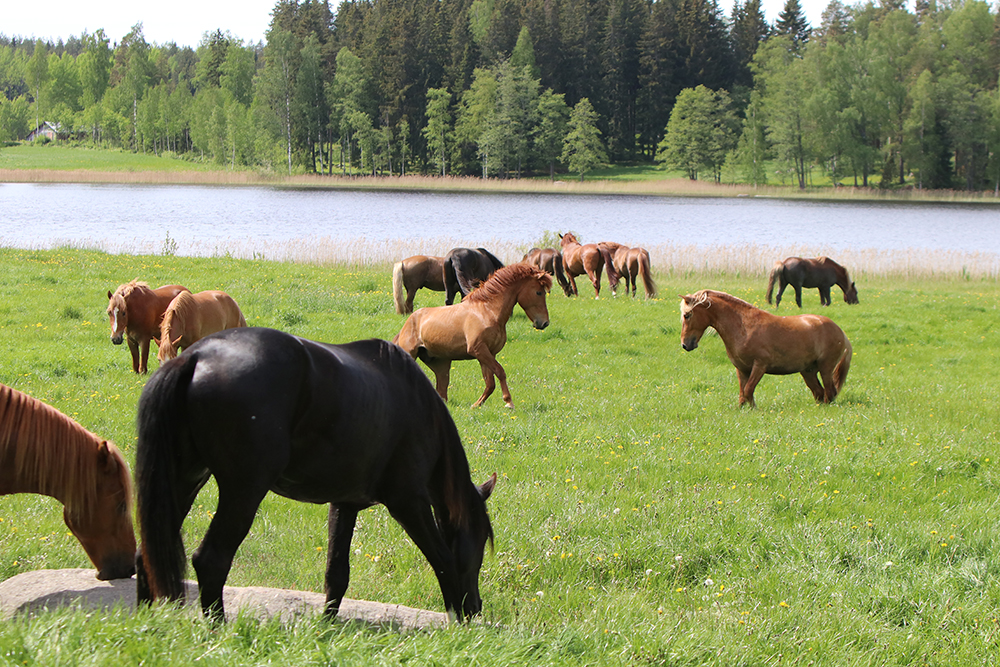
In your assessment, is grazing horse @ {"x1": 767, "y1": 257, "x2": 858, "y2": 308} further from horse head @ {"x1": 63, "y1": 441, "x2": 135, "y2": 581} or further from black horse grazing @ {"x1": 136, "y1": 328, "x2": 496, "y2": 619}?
horse head @ {"x1": 63, "y1": 441, "x2": 135, "y2": 581}

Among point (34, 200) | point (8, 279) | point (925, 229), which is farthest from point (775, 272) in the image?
point (34, 200)

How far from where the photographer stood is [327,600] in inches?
151

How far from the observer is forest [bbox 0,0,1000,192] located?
7212 centimetres

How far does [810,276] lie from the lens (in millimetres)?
18688

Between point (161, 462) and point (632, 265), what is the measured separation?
17160 mm

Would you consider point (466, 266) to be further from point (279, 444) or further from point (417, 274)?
point (279, 444)

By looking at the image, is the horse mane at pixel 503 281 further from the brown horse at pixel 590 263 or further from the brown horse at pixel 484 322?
the brown horse at pixel 590 263

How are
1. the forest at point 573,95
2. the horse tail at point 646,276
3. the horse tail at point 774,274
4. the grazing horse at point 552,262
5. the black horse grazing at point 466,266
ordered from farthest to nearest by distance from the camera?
the forest at point 573,95, the grazing horse at point 552,262, the horse tail at point 646,276, the horse tail at point 774,274, the black horse grazing at point 466,266

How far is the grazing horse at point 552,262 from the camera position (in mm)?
19578

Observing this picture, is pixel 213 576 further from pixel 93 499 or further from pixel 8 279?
pixel 8 279

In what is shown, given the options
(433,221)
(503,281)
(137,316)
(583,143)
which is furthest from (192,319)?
(583,143)

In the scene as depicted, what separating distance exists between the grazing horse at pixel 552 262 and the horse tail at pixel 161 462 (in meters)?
16.4

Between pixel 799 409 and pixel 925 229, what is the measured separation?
39172mm

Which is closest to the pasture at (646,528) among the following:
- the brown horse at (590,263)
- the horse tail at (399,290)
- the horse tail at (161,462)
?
the horse tail at (161,462)
